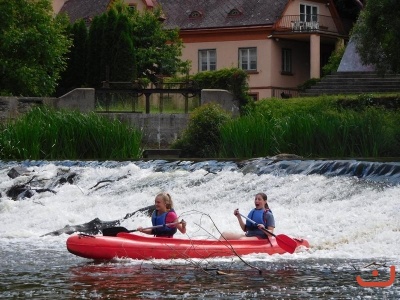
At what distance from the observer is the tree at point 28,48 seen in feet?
128

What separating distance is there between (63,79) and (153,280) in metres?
31.3

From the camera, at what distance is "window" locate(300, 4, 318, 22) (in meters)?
55.1

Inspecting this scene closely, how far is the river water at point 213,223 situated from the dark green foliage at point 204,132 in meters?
6.70

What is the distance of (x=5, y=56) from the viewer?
3956cm

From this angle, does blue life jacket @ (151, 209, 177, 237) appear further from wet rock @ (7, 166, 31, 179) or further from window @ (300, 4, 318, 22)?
window @ (300, 4, 318, 22)

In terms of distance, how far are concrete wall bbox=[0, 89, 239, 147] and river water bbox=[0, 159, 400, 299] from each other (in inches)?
309

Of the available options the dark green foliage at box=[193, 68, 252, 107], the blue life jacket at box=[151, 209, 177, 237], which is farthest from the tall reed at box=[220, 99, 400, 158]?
the blue life jacket at box=[151, 209, 177, 237]

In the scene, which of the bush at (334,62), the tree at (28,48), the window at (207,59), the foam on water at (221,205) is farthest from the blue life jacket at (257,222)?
the window at (207,59)

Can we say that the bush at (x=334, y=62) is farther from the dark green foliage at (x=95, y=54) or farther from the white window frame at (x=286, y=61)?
the dark green foliage at (x=95, y=54)

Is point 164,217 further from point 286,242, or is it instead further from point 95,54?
point 95,54

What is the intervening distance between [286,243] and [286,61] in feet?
129

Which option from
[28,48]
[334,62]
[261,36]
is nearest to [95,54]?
[28,48]

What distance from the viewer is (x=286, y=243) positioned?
1694 centimetres

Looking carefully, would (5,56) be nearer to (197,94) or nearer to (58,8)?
(197,94)
